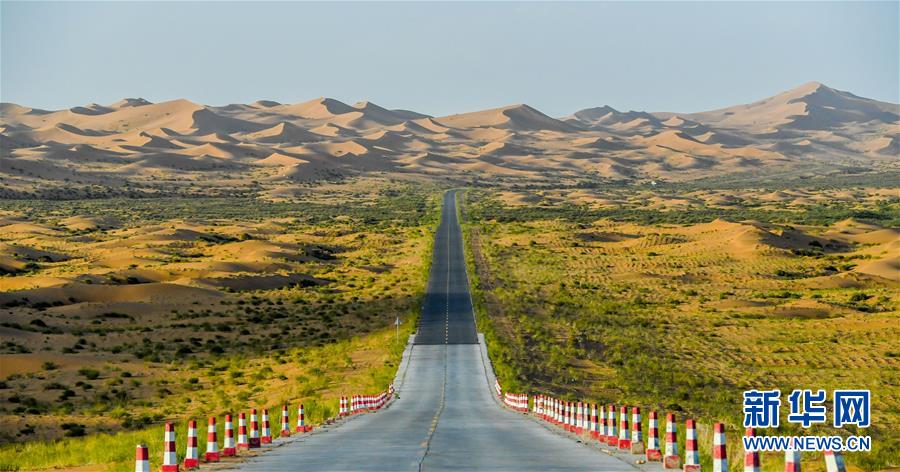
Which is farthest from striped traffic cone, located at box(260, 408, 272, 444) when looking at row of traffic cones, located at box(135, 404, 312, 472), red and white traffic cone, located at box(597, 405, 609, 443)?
red and white traffic cone, located at box(597, 405, 609, 443)

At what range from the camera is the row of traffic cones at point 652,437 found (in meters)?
14.0

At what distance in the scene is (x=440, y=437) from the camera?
26031 millimetres

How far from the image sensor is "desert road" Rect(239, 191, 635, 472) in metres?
20.1

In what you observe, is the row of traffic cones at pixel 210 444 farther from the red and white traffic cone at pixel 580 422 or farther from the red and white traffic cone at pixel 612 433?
the red and white traffic cone at pixel 612 433

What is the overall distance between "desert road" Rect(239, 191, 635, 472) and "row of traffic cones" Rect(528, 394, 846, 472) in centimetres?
67

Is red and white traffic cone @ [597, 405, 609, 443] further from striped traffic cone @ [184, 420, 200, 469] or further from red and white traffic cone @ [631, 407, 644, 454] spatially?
striped traffic cone @ [184, 420, 200, 469]

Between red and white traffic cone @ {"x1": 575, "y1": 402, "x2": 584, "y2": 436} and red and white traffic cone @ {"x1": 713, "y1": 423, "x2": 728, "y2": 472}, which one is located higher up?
red and white traffic cone @ {"x1": 713, "y1": 423, "x2": 728, "y2": 472}

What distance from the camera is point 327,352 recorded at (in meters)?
61.2

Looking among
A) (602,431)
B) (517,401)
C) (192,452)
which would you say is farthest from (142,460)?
(517,401)

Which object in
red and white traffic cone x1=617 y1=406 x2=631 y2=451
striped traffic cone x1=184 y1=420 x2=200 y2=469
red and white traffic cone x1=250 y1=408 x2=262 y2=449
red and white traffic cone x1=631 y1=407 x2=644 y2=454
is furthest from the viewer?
red and white traffic cone x1=250 y1=408 x2=262 y2=449

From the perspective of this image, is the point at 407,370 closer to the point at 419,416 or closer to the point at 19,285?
the point at 419,416

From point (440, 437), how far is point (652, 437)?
6206 mm

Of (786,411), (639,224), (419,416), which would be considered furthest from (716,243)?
(419,416)
